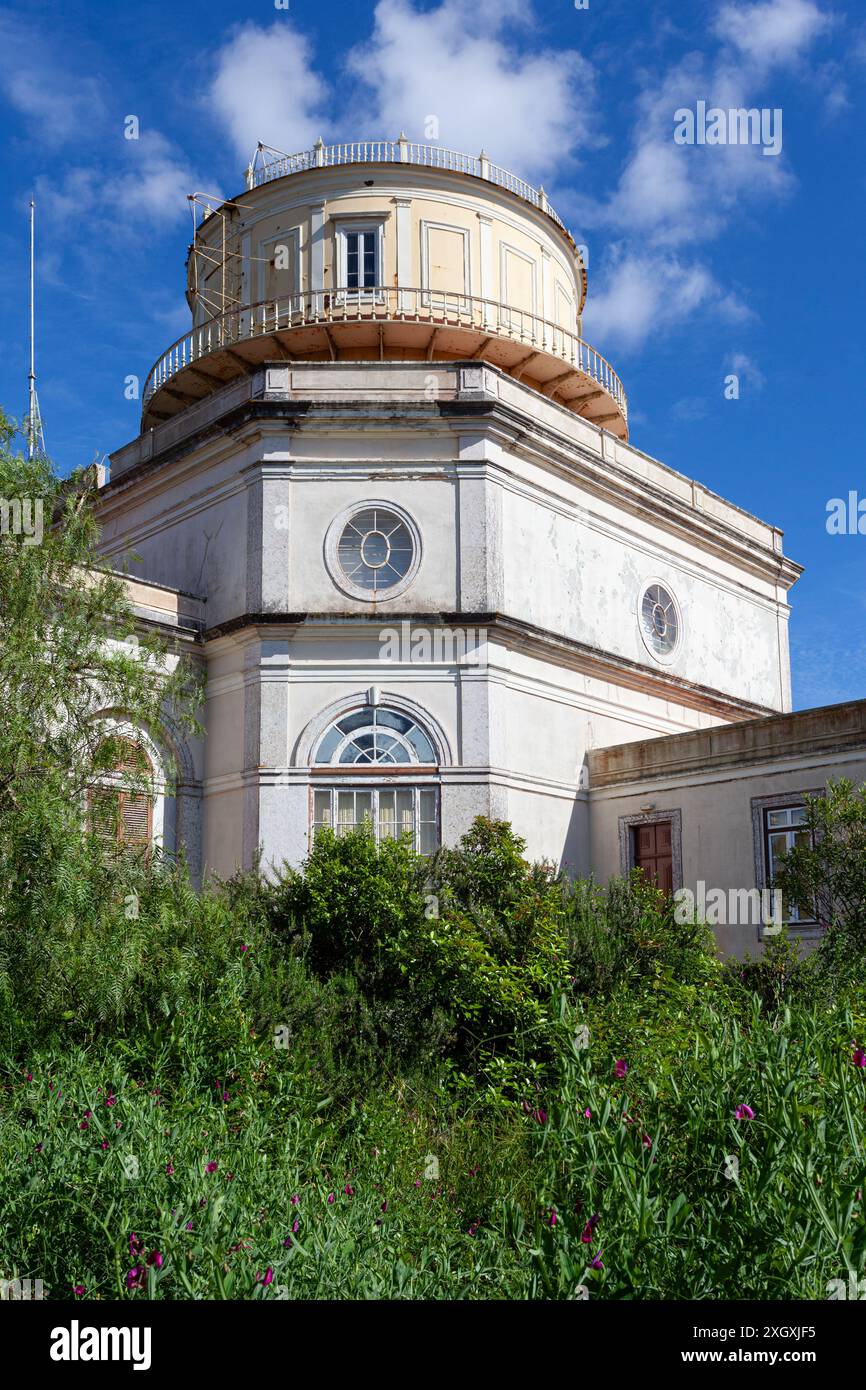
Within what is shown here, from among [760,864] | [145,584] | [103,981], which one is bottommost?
[103,981]

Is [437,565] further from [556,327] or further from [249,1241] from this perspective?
[249,1241]

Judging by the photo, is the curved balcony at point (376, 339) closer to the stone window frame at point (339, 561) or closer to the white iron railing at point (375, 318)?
the white iron railing at point (375, 318)

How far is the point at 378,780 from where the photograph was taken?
2094 cm

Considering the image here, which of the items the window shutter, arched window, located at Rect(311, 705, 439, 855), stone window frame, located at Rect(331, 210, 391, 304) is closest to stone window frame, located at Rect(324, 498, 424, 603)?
arched window, located at Rect(311, 705, 439, 855)

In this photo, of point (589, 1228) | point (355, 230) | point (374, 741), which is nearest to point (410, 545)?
point (374, 741)

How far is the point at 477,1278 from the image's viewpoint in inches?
302

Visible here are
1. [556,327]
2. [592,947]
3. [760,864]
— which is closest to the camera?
[592,947]

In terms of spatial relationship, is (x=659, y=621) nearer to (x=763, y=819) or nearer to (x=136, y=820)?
(x=763, y=819)

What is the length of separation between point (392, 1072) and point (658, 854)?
10729mm

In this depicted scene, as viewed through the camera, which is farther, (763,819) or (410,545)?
(410,545)
